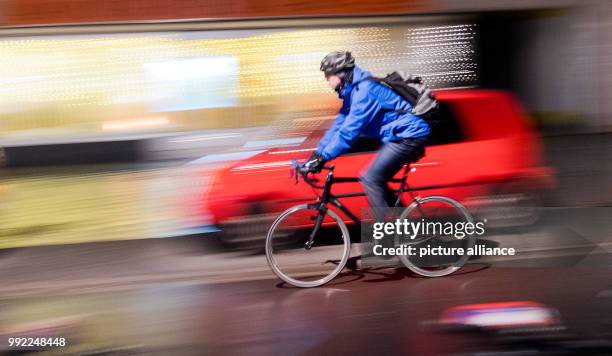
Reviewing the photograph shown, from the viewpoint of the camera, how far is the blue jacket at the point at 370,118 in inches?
215

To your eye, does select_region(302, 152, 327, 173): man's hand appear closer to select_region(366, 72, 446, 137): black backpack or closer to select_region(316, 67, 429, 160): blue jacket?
select_region(316, 67, 429, 160): blue jacket

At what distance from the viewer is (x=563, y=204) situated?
27.9 ft

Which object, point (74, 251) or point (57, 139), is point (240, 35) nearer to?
point (57, 139)

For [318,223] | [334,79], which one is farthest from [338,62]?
[318,223]

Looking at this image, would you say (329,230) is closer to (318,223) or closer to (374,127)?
(318,223)

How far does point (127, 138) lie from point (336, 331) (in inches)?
256

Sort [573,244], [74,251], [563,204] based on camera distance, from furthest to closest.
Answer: [563,204] → [74,251] → [573,244]

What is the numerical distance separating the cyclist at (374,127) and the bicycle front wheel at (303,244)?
1.14 feet

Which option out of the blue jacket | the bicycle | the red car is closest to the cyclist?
the blue jacket

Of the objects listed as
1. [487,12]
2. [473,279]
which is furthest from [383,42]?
[473,279]

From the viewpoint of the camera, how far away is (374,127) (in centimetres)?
569

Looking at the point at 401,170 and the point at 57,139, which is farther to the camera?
the point at 57,139

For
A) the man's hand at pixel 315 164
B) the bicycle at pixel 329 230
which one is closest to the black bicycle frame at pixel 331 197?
the bicycle at pixel 329 230

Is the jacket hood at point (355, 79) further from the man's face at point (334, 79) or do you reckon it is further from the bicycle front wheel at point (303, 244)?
the bicycle front wheel at point (303, 244)
